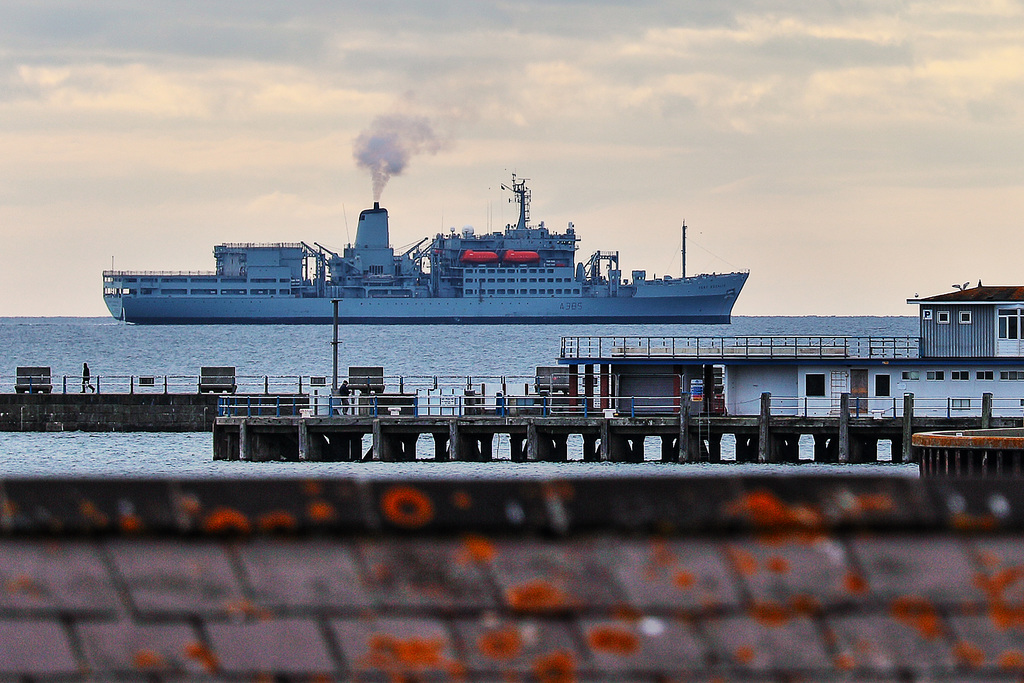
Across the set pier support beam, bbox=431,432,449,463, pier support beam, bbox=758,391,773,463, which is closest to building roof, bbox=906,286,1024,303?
pier support beam, bbox=758,391,773,463

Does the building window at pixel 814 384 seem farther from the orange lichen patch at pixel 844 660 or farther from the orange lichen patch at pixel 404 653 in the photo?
the orange lichen patch at pixel 404 653

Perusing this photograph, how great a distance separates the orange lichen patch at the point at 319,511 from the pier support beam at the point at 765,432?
3411 centimetres

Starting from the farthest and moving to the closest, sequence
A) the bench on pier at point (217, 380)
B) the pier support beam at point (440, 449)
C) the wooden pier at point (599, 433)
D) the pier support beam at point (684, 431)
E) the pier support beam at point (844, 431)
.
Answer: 1. the bench on pier at point (217, 380)
2. the pier support beam at point (440, 449)
3. the pier support beam at point (684, 431)
4. the wooden pier at point (599, 433)
5. the pier support beam at point (844, 431)

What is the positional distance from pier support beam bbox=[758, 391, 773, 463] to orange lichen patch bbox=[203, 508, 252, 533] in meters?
34.1

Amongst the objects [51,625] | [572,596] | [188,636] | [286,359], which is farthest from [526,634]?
[286,359]

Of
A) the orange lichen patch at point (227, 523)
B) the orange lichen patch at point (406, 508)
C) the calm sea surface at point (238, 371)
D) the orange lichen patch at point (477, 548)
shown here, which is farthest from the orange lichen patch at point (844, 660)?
the calm sea surface at point (238, 371)

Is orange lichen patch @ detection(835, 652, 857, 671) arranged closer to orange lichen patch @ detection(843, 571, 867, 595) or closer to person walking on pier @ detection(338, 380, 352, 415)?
orange lichen patch @ detection(843, 571, 867, 595)

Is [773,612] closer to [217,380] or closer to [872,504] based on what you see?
[872,504]

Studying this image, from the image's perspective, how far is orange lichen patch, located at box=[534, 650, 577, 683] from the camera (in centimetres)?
269

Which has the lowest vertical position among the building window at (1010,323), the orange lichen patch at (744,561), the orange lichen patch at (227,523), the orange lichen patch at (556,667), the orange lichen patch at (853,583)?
the orange lichen patch at (556,667)

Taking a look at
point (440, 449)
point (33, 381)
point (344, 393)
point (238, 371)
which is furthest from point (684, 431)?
point (238, 371)

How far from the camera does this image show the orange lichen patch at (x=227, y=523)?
272 centimetres

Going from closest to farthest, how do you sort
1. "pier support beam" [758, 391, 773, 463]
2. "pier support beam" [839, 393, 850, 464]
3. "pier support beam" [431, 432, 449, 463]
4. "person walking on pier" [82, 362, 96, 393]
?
1. "pier support beam" [839, 393, 850, 464]
2. "pier support beam" [758, 391, 773, 463]
3. "pier support beam" [431, 432, 449, 463]
4. "person walking on pier" [82, 362, 96, 393]

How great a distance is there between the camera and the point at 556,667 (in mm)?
2693
